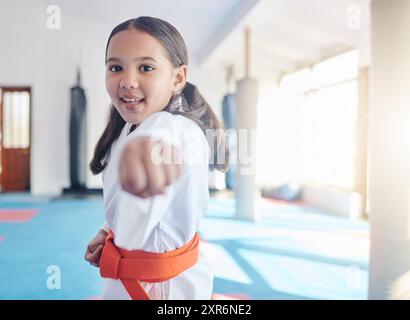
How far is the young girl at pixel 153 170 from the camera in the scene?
0.58 metres

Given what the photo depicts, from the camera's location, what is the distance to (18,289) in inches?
73.2

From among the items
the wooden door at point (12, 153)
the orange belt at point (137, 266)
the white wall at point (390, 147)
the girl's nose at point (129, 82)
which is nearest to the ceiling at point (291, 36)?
the white wall at point (390, 147)

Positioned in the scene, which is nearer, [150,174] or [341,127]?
[150,174]

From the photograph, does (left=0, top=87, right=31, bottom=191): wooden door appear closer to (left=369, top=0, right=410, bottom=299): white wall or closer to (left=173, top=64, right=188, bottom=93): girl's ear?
(left=369, top=0, right=410, bottom=299): white wall

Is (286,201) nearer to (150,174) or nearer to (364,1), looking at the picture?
(364,1)

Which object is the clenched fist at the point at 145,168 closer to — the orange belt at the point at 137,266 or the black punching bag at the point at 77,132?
the orange belt at the point at 137,266

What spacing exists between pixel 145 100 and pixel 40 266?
196 cm

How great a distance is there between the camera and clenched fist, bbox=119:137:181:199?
56 centimetres

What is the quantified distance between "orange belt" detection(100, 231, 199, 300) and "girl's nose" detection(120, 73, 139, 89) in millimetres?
284

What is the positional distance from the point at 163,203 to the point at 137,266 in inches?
5.8

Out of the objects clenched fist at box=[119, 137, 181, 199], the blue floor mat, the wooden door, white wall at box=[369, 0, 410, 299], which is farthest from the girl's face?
the wooden door

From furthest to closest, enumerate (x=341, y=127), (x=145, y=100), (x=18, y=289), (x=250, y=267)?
(x=341, y=127), (x=250, y=267), (x=18, y=289), (x=145, y=100)
